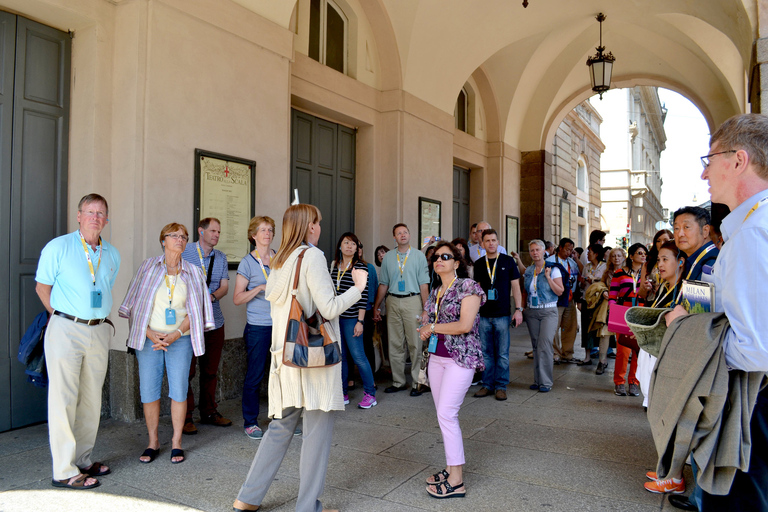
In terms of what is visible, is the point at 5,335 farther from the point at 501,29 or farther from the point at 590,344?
the point at 501,29

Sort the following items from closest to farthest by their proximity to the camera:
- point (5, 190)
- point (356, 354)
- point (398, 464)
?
point (398, 464), point (5, 190), point (356, 354)

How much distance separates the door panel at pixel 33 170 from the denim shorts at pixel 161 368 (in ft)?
4.93

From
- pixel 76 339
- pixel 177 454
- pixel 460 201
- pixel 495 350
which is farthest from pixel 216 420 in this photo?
pixel 460 201

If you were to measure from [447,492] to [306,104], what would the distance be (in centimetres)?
553

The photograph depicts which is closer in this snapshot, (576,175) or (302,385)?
(302,385)

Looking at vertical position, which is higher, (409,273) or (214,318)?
(409,273)

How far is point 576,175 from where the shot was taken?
19.0 meters

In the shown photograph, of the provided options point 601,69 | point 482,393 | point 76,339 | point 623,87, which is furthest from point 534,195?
point 76,339

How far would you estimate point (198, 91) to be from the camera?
5.59m

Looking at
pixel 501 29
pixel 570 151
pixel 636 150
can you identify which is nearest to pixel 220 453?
pixel 501 29

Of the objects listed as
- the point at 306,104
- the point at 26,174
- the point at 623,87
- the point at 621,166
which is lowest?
the point at 26,174

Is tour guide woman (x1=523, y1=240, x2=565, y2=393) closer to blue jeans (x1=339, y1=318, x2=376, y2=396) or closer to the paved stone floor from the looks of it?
the paved stone floor

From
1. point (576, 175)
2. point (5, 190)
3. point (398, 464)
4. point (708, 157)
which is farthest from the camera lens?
point (576, 175)

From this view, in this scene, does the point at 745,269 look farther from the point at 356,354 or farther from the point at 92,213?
the point at 356,354
